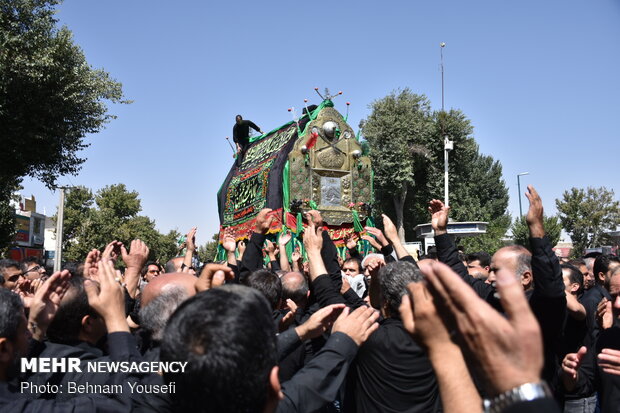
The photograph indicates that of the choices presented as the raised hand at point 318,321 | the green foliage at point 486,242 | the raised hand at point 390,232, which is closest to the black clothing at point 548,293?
the raised hand at point 318,321

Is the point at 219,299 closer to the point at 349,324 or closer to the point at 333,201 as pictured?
the point at 349,324

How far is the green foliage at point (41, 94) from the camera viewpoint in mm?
13777

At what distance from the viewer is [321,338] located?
3.41 metres

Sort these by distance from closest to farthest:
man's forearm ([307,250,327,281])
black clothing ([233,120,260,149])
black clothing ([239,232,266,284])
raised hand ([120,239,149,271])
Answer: man's forearm ([307,250,327,281]) → raised hand ([120,239,149,271]) → black clothing ([239,232,266,284]) → black clothing ([233,120,260,149])

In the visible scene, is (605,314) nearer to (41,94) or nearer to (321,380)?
(321,380)

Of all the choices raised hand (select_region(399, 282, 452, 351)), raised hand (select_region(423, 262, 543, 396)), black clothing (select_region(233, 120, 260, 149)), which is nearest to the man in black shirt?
black clothing (select_region(233, 120, 260, 149))

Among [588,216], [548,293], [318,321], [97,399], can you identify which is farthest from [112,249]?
[588,216]

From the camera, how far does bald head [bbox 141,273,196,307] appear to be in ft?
9.03

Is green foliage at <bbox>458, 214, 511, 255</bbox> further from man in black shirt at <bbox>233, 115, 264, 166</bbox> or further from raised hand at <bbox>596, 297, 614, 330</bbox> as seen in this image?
raised hand at <bbox>596, 297, 614, 330</bbox>

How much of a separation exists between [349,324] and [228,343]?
40.0 inches

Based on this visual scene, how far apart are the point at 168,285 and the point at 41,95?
14.2 m

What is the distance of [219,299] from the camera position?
1573 millimetres

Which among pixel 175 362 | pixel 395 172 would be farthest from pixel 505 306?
pixel 395 172

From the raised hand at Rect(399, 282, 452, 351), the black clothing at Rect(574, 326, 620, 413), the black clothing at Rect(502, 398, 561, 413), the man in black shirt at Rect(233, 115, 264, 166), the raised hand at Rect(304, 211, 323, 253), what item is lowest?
the black clothing at Rect(574, 326, 620, 413)
